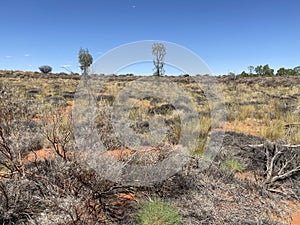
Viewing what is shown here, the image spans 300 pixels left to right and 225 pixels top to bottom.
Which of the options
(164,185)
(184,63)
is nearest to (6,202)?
(164,185)

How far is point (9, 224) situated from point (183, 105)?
30.1 feet

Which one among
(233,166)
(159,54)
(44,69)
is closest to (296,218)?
(233,166)

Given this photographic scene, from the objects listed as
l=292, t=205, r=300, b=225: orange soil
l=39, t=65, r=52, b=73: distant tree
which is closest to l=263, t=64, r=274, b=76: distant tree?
l=39, t=65, r=52, b=73: distant tree

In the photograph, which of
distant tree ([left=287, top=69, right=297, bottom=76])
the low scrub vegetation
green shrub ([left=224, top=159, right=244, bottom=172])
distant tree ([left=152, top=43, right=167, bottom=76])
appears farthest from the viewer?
distant tree ([left=287, top=69, right=297, bottom=76])

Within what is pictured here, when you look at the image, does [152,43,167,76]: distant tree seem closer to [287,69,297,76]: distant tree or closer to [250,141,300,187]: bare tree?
[250,141,300,187]: bare tree

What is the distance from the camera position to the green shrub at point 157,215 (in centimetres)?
264

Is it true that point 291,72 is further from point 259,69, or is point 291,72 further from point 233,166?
point 233,166

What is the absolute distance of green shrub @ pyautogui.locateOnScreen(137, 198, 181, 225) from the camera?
264 centimetres

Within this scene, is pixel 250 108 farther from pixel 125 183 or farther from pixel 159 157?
pixel 125 183

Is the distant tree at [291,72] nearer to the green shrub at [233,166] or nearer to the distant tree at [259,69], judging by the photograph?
the distant tree at [259,69]

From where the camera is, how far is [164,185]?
132 inches

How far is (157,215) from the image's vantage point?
267 cm

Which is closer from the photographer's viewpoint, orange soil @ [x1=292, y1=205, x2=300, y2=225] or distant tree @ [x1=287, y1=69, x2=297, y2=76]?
orange soil @ [x1=292, y1=205, x2=300, y2=225]

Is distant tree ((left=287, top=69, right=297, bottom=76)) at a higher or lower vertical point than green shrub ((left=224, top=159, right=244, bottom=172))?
higher
